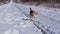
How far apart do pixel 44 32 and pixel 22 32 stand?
0.57 ft

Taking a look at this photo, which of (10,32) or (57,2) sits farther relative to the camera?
(57,2)

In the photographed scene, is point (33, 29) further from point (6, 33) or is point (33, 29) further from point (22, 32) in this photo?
point (6, 33)

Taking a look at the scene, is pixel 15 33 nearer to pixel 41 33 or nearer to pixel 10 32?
pixel 10 32

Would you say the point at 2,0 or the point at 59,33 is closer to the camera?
the point at 59,33

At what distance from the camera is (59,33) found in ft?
3.77

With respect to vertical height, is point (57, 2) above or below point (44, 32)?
below

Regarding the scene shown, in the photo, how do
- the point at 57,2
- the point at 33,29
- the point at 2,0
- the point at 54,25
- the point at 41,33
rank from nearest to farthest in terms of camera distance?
the point at 41,33 → the point at 33,29 → the point at 54,25 → the point at 57,2 → the point at 2,0

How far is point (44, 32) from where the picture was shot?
3.74 feet

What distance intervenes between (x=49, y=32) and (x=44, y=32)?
0.21 ft

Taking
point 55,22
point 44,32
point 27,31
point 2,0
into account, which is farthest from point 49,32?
point 2,0

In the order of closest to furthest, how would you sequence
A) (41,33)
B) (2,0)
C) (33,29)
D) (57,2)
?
(41,33) → (33,29) → (57,2) → (2,0)

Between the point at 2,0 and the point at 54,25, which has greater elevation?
the point at 54,25

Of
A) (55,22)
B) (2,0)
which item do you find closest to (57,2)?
(2,0)

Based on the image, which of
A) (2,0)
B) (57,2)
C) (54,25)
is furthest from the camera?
(2,0)
